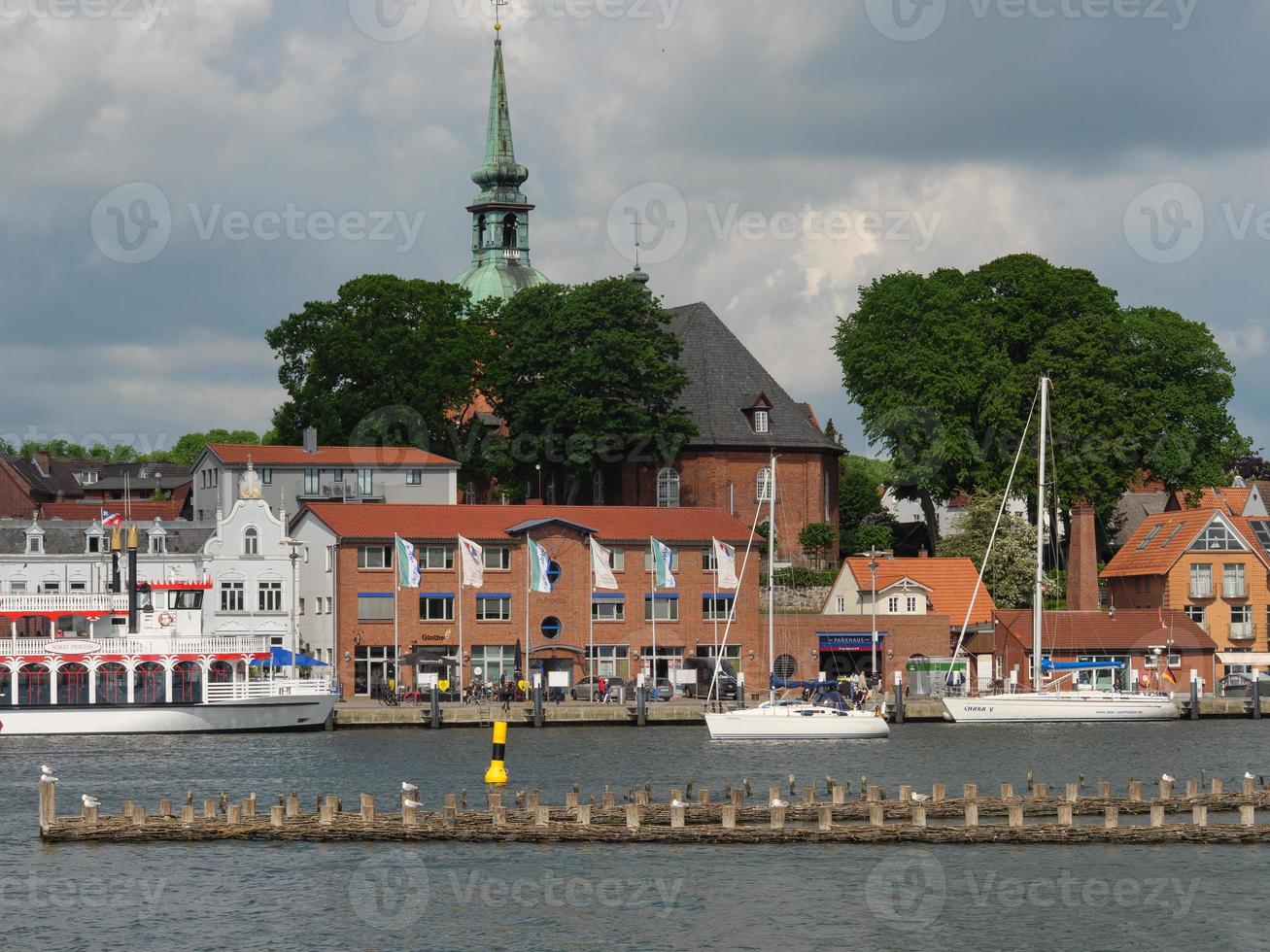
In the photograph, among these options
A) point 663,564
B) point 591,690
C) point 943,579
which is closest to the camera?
point 663,564

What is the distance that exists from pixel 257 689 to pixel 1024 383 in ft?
169

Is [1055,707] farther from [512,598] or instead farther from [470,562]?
[512,598]

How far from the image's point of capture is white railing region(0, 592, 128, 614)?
91562 mm

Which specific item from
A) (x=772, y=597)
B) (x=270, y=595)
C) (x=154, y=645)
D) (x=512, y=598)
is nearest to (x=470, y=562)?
Result: (x=512, y=598)

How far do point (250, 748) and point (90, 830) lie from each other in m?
29.0

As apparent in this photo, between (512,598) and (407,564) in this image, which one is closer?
(407,564)

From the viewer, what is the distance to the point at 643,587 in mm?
106125

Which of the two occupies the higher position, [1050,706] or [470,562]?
[470,562]

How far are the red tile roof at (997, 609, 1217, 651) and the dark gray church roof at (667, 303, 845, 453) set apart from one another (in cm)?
2411

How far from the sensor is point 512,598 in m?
104

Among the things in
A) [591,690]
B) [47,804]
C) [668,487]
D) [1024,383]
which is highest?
[1024,383]

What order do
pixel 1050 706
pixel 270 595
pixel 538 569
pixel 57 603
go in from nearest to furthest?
pixel 57 603
pixel 1050 706
pixel 538 569
pixel 270 595

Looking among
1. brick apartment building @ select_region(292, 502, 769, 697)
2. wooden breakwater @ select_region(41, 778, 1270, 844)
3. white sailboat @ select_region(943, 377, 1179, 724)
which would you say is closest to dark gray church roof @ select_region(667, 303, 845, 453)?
brick apartment building @ select_region(292, 502, 769, 697)

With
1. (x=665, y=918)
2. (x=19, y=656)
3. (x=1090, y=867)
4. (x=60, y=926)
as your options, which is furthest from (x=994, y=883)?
(x=19, y=656)
